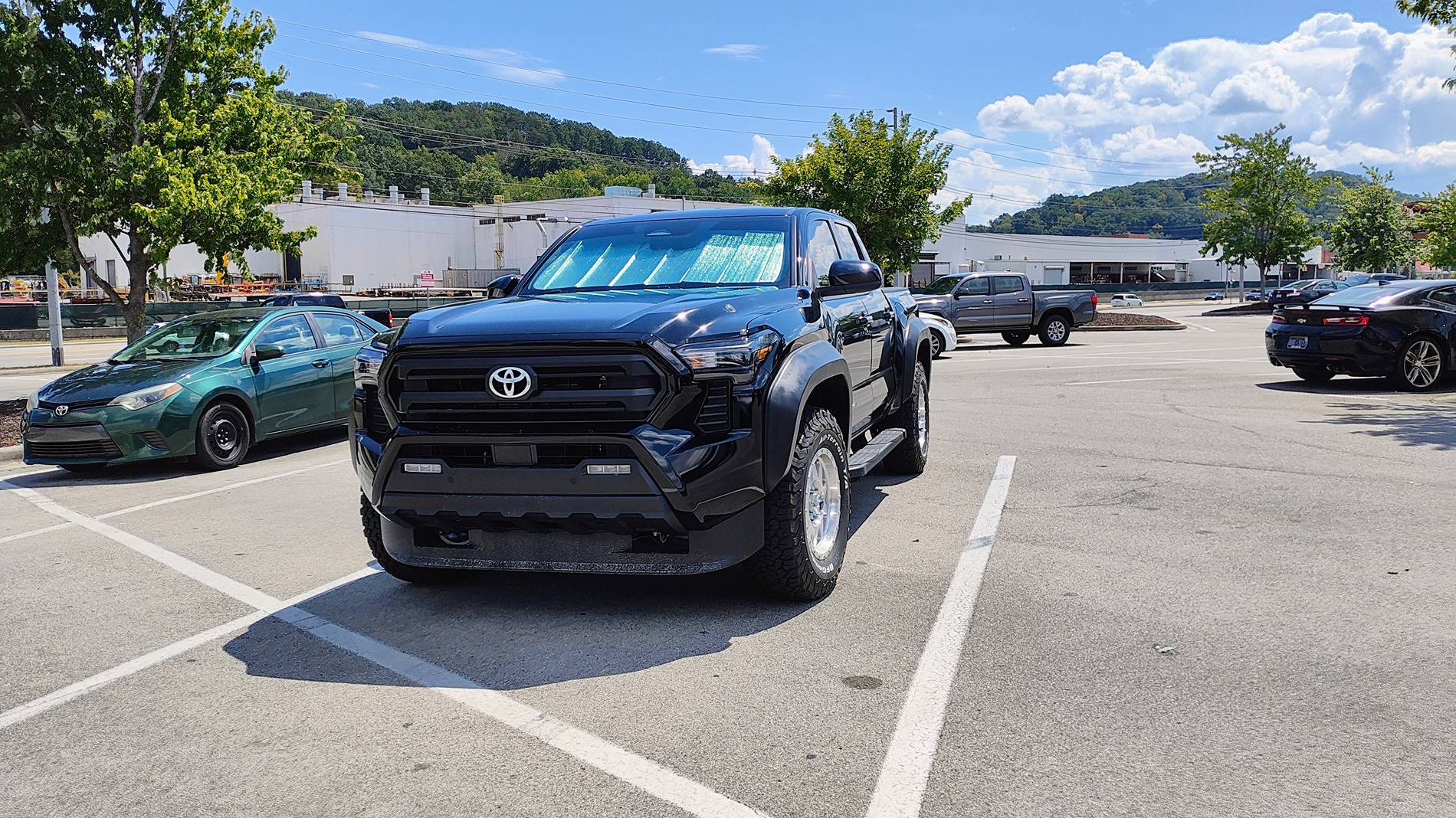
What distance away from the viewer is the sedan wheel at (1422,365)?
14.0 meters

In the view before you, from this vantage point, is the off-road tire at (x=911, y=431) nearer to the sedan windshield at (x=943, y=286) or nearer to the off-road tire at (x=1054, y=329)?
the off-road tire at (x=1054, y=329)

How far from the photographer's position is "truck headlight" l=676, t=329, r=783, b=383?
4.65 meters

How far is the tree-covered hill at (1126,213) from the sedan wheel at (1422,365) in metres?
124

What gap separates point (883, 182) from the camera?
31.2 m

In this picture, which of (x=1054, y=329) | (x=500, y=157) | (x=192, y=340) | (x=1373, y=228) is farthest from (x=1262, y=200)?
(x=500, y=157)

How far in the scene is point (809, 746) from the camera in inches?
143

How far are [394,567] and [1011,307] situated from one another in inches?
855

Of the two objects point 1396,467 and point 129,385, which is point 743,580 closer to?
point 1396,467

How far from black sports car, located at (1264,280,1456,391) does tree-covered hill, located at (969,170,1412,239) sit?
123780 mm

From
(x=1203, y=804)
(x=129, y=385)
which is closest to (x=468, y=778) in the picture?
(x=1203, y=804)

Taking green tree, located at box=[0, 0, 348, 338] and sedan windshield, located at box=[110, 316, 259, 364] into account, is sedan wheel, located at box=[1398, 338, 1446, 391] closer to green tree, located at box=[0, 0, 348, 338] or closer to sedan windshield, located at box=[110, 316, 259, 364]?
sedan windshield, located at box=[110, 316, 259, 364]

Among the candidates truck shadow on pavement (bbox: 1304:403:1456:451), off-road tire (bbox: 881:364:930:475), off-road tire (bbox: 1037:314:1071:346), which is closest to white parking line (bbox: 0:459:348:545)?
off-road tire (bbox: 881:364:930:475)

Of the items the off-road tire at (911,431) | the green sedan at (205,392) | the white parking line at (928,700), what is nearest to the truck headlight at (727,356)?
the white parking line at (928,700)

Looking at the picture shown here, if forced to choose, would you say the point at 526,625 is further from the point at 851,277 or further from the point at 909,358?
the point at 909,358
